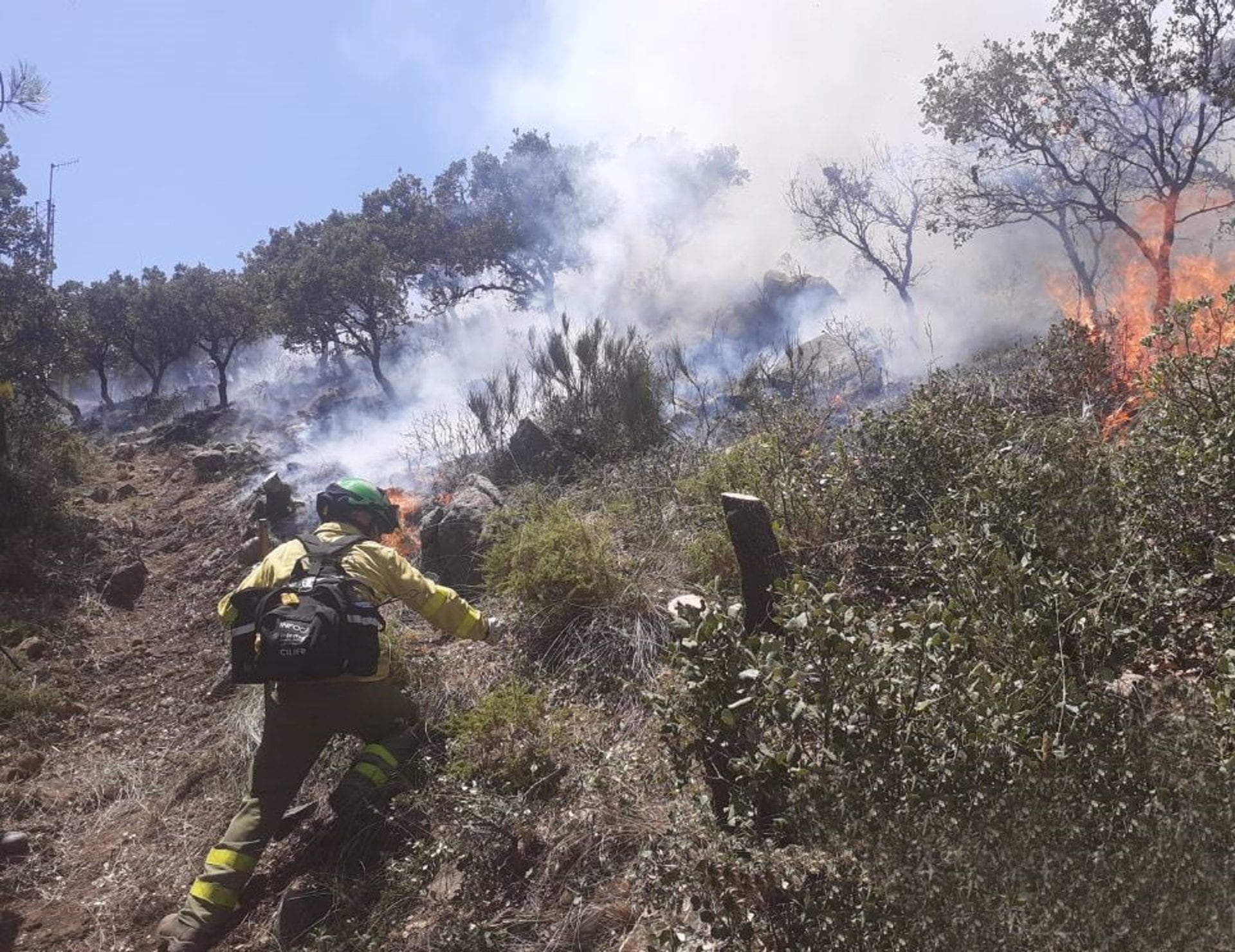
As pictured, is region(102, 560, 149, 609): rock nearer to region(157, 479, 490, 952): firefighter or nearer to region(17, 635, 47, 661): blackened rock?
region(17, 635, 47, 661): blackened rock

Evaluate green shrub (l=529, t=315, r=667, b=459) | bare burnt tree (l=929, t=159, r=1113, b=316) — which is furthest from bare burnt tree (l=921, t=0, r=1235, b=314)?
green shrub (l=529, t=315, r=667, b=459)

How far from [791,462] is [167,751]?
4.36 meters

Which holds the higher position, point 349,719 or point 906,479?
point 906,479

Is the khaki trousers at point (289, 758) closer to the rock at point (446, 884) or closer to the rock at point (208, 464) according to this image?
the rock at point (446, 884)

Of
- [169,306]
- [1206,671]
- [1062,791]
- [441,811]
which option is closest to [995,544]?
[1206,671]

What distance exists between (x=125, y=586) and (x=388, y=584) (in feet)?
20.5

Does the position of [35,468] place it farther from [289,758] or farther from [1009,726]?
[1009,726]

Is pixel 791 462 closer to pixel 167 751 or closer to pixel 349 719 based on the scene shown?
pixel 349 719

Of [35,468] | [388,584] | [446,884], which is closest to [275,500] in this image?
[35,468]

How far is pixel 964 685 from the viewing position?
2.15 m

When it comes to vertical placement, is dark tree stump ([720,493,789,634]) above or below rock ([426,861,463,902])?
above

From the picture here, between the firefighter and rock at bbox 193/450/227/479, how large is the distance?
1059 centimetres

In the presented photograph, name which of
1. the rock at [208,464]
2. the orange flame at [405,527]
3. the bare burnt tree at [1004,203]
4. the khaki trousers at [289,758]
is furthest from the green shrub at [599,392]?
the bare burnt tree at [1004,203]

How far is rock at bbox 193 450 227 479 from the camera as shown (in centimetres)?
1341
